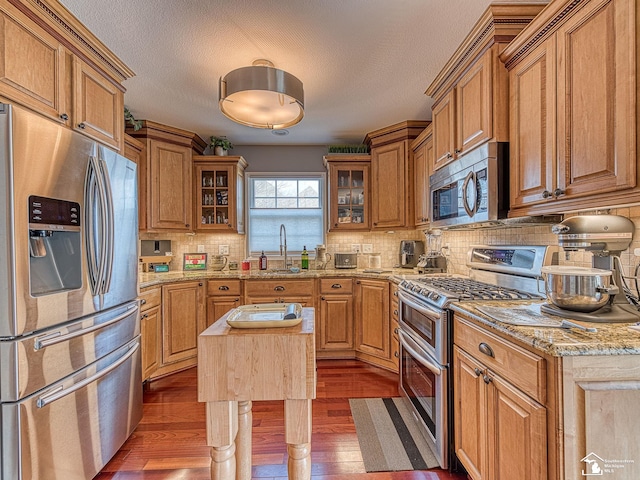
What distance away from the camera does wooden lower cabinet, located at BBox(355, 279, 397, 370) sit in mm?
2975

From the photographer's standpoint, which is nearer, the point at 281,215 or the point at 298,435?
the point at 298,435

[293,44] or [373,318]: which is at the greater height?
[293,44]

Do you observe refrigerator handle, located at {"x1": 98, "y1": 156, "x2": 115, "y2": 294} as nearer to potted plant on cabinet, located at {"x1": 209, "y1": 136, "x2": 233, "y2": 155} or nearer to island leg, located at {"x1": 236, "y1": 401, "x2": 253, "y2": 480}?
island leg, located at {"x1": 236, "y1": 401, "x2": 253, "y2": 480}

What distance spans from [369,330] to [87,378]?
7.60 ft

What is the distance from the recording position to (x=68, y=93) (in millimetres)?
1703

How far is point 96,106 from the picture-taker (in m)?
1.92

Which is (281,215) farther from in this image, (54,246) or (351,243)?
(54,246)

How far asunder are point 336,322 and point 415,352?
133cm

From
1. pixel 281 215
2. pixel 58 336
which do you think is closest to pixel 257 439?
pixel 58 336

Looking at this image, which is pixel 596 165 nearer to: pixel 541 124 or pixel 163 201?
pixel 541 124

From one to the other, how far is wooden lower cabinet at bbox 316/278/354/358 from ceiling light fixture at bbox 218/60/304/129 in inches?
70.6

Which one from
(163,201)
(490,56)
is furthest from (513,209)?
(163,201)

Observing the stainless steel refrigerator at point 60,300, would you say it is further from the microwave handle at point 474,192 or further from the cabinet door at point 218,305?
the microwave handle at point 474,192

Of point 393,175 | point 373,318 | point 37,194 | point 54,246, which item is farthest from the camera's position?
point 393,175
